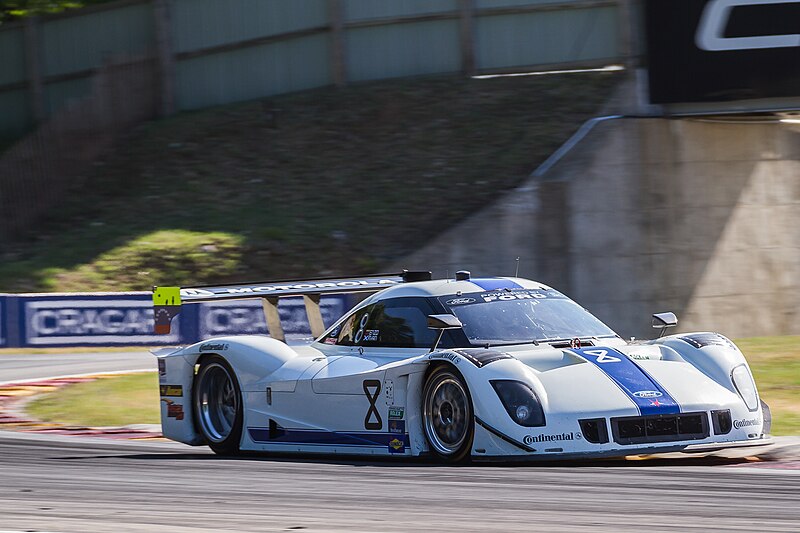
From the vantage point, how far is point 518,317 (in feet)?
29.8

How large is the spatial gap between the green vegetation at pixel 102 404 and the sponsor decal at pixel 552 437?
18.3 ft

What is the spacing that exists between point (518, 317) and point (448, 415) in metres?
1.14

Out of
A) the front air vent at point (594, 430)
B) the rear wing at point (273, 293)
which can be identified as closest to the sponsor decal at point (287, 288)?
the rear wing at point (273, 293)

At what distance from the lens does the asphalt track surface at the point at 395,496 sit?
584cm

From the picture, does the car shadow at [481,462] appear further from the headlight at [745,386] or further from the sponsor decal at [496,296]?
the sponsor decal at [496,296]

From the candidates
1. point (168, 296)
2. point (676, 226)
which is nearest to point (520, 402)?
point (168, 296)

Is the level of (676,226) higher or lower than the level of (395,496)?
higher

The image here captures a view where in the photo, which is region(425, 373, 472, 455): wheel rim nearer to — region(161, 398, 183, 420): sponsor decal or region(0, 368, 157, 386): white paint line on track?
region(161, 398, 183, 420): sponsor decal

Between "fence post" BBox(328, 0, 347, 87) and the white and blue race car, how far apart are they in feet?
57.4

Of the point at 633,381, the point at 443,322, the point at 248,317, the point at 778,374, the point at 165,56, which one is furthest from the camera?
the point at 165,56

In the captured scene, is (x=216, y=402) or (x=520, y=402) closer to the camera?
(x=520, y=402)

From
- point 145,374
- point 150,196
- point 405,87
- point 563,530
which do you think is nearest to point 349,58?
point 405,87

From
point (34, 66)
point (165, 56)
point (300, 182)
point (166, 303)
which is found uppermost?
point (34, 66)

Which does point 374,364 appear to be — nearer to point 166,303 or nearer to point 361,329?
point 361,329
